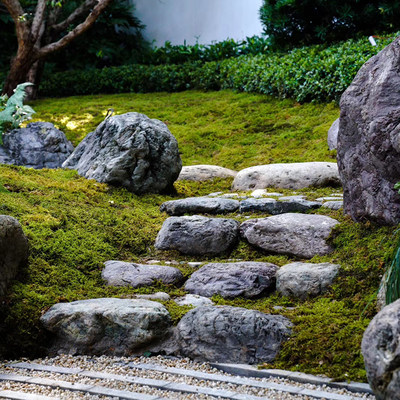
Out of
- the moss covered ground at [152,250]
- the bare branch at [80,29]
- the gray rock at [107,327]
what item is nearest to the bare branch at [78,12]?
the bare branch at [80,29]

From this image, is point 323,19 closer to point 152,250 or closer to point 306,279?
point 152,250

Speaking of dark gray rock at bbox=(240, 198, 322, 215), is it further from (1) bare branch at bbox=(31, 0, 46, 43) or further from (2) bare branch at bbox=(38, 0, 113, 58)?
(1) bare branch at bbox=(31, 0, 46, 43)

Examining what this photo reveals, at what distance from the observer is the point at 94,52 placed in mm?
15984

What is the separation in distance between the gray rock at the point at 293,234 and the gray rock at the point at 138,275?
2.65 ft

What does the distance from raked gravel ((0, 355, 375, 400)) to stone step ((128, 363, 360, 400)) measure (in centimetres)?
3

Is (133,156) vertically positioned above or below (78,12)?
below

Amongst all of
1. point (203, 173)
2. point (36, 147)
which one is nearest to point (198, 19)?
point (36, 147)

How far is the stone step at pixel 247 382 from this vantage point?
109 inches

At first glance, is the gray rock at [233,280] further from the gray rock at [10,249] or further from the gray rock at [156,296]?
the gray rock at [10,249]

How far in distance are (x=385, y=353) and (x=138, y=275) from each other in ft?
8.27

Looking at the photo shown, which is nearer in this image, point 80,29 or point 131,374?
point 131,374

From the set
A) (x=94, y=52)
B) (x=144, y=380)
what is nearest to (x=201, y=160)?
(x=144, y=380)

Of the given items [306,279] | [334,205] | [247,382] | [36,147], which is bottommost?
[247,382]

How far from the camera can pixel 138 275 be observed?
4.46 meters
